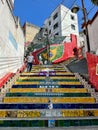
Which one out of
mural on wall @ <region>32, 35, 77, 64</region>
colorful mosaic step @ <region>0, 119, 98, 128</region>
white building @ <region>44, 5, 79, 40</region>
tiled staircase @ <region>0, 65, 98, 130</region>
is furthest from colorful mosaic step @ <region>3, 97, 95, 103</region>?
white building @ <region>44, 5, 79, 40</region>

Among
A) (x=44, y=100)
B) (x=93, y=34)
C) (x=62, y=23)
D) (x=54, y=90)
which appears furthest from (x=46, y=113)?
(x=62, y=23)

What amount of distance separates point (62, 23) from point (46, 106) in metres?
39.9

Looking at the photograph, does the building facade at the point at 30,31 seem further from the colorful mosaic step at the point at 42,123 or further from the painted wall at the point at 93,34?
the colorful mosaic step at the point at 42,123

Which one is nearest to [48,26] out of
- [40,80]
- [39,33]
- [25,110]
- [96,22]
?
[39,33]

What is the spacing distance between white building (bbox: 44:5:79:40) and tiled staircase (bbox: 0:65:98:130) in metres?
36.4

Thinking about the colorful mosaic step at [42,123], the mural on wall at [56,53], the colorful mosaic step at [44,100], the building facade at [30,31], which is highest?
the building facade at [30,31]

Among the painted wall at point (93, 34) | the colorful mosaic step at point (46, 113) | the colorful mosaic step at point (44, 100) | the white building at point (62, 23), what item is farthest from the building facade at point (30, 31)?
the colorful mosaic step at point (46, 113)

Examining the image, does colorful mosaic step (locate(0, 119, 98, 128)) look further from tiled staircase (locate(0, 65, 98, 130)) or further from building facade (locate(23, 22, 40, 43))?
building facade (locate(23, 22, 40, 43))

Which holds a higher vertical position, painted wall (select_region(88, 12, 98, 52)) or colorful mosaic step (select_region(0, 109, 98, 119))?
painted wall (select_region(88, 12, 98, 52))

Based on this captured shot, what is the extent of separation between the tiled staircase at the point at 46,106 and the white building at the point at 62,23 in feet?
119

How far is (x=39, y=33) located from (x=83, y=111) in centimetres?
5084

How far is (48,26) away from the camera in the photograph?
49812 millimetres

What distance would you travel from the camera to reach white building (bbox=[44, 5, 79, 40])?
43.6 metres

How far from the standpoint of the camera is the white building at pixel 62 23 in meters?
43.6
